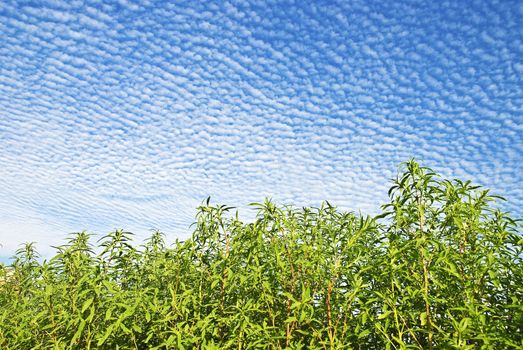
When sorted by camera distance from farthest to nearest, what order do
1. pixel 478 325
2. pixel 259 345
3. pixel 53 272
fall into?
pixel 53 272, pixel 259 345, pixel 478 325

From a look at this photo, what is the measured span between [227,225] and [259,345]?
2.97ft

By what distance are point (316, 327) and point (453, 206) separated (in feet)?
3.77

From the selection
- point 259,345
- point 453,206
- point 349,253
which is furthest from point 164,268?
point 453,206

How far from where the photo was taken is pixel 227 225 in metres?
3.32

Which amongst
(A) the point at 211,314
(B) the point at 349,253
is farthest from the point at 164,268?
(B) the point at 349,253

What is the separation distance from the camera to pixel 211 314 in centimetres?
295

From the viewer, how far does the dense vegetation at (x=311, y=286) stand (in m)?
2.69

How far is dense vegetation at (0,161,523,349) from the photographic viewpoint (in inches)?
106

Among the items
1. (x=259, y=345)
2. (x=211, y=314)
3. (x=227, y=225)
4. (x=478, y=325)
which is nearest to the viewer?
(x=478, y=325)

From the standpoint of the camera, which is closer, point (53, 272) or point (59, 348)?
point (59, 348)

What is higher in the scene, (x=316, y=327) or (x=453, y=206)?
(x=453, y=206)

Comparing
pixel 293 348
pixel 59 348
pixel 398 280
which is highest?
pixel 398 280

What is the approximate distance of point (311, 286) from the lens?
3.06 metres

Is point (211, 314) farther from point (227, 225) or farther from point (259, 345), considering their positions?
point (227, 225)
